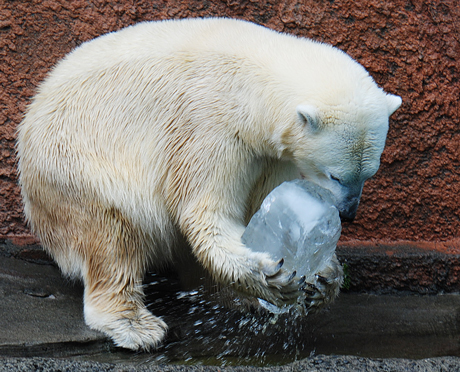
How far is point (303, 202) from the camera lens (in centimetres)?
250

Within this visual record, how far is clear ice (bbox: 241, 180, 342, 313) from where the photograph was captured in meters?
2.49

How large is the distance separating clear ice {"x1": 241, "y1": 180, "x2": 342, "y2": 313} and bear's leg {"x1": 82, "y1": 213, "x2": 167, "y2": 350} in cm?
52

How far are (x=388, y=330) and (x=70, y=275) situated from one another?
1479mm

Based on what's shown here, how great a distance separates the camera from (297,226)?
252 centimetres

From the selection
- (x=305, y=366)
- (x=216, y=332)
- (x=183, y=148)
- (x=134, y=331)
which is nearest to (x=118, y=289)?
(x=134, y=331)

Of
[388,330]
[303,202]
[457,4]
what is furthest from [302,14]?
[388,330]

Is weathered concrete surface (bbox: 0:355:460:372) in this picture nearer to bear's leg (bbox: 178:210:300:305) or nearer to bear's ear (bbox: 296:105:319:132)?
bear's leg (bbox: 178:210:300:305)

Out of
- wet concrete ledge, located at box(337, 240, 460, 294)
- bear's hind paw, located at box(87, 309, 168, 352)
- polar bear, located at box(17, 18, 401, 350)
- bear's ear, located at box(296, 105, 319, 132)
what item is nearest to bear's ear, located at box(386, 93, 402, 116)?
polar bear, located at box(17, 18, 401, 350)

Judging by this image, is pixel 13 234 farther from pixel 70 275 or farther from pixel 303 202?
pixel 303 202

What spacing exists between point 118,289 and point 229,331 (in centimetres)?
56

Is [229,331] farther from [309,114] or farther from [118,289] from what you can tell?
[309,114]

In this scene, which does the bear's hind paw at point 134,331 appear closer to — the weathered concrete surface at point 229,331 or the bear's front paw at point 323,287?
the weathered concrete surface at point 229,331

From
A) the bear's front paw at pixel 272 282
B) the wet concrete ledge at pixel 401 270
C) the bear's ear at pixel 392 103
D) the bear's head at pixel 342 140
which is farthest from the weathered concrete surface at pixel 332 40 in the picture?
the bear's front paw at pixel 272 282

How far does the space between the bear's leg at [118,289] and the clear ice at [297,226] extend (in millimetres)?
525
